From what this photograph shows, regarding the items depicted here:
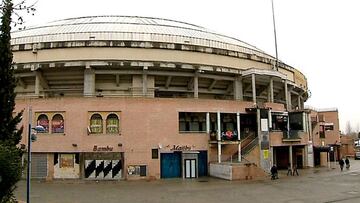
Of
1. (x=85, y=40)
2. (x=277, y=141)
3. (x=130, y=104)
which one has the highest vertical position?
(x=85, y=40)

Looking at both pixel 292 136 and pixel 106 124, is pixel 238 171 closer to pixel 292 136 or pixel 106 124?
pixel 292 136

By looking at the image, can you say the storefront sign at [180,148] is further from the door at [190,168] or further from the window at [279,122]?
the window at [279,122]

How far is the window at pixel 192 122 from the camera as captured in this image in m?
37.3

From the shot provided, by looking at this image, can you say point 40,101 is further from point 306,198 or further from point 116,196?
point 306,198

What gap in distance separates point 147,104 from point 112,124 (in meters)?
3.41

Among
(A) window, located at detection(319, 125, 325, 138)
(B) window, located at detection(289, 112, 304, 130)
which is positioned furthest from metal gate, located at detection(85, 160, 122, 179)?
(A) window, located at detection(319, 125, 325, 138)

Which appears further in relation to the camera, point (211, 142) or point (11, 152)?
point (211, 142)

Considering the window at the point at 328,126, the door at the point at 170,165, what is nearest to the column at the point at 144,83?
the door at the point at 170,165

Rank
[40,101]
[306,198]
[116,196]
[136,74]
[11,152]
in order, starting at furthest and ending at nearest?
[136,74] → [40,101] → [116,196] → [306,198] → [11,152]

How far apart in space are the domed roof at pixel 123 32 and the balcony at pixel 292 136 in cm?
1127

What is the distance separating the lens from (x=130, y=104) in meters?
34.6

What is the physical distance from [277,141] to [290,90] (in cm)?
1481

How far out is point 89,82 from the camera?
126ft

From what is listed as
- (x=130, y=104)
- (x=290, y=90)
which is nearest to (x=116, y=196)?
(x=130, y=104)
